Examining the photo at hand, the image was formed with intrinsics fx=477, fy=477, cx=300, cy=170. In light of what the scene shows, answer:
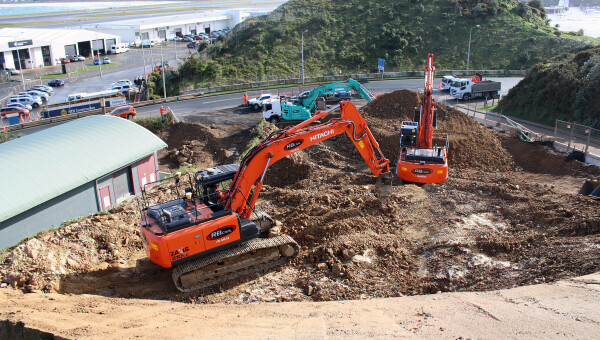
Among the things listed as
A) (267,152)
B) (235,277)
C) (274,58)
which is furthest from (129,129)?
(274,58)

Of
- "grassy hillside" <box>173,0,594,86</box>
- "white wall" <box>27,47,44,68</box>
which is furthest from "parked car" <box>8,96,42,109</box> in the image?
"white wall" <box>27,47,44,68</box>

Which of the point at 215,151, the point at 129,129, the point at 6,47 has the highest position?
the point at 6,47

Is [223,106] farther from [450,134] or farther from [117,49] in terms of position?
[117,49]

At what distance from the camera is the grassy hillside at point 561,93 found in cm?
3438

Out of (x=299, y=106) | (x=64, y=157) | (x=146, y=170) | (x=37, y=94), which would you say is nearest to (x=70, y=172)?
(x=64, y=157)

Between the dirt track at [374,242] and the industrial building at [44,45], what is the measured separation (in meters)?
59.9

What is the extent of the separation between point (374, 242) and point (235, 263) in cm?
471

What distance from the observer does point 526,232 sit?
16219mm

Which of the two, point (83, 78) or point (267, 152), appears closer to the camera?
point (267, 152)

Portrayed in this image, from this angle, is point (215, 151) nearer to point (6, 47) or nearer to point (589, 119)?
point (589, 119)

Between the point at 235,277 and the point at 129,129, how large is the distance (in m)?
14.5

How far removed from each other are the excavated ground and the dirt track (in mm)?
38

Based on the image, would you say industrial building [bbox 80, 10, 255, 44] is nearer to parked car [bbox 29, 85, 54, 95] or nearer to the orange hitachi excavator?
parked car [bbox 29, 85, 54, 95]

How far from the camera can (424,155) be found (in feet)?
71.3
